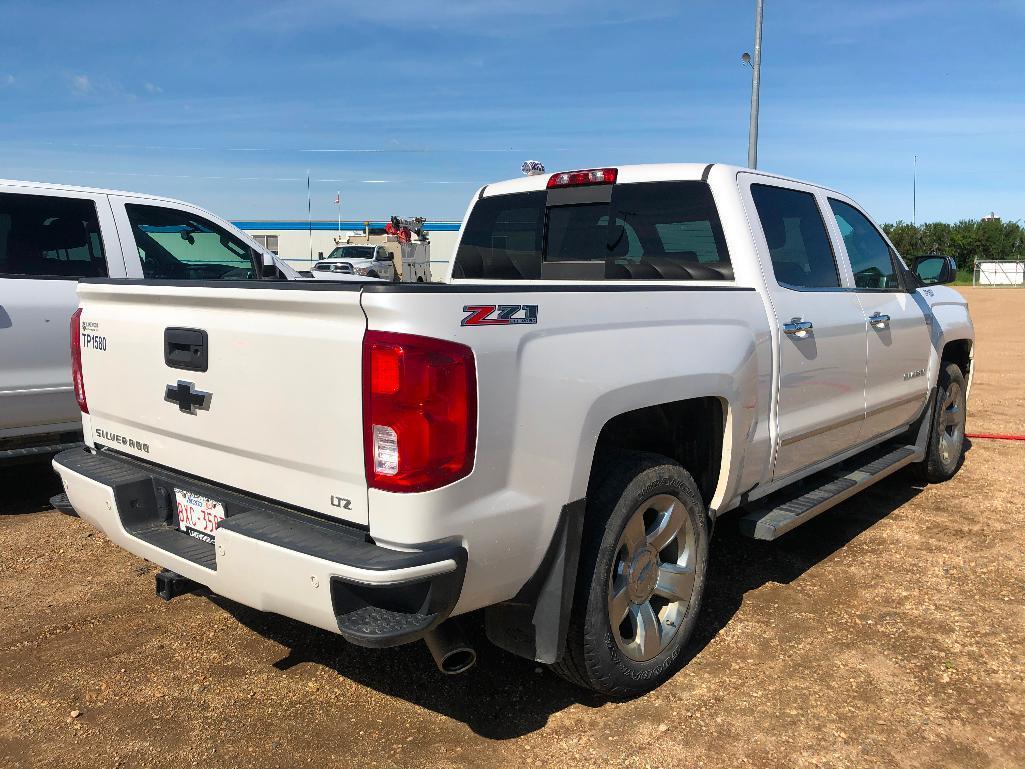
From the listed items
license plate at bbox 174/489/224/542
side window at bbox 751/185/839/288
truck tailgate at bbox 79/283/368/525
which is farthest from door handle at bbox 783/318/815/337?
license plate at bbox 174/489/224/542

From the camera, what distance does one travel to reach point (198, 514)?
9.54 feet

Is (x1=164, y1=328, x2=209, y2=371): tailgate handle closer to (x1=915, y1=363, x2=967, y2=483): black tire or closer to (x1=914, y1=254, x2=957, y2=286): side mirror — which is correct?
(x1=914, y1=254, x2=957, y2=286): side mirror

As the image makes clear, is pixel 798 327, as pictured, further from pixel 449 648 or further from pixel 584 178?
pixel 449 648

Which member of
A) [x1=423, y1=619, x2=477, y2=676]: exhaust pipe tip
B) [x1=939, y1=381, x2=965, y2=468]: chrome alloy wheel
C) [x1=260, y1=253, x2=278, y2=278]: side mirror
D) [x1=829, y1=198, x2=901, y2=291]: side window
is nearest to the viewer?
[x1=423, y1=619, x2=477, y2=676]: exhaust pipe tip

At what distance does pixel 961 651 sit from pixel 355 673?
247 cm

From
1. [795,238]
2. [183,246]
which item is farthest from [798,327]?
[183,246]

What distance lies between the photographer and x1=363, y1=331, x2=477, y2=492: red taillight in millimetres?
2285

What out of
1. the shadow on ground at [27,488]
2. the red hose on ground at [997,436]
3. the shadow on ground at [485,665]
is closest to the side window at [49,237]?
the shadow on ground at [27,488]

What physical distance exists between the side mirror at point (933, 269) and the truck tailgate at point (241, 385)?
14.0ft

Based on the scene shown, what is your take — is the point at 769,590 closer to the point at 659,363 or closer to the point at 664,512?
the point at 664,512

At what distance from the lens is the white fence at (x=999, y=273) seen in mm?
56938

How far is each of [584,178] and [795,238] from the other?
43.9 inches

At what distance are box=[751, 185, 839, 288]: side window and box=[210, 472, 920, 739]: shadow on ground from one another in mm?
1499

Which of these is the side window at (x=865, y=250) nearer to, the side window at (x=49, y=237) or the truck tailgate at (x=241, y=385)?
the truck tailgate at (x=241, y=385)
